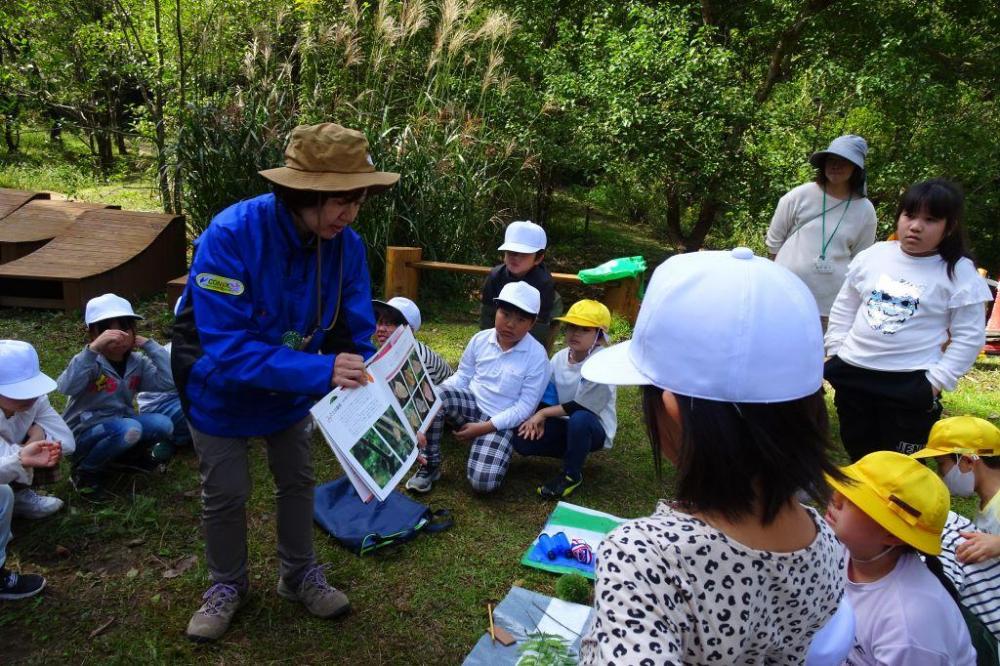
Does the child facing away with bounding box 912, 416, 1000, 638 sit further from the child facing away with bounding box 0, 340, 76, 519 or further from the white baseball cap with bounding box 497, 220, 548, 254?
the child facing away with bounding box 0, 340, 76, 519

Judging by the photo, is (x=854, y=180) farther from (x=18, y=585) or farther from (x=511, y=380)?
(x=18, y=585)

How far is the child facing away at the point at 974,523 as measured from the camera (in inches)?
88.4

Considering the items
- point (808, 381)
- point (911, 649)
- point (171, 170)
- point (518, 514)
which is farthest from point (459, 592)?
point (171, 170)

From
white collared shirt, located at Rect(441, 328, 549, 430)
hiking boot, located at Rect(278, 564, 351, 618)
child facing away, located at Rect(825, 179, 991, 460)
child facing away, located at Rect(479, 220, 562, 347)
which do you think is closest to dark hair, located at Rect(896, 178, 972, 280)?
child facing away, located at Rect(825, 179, 991, 460)

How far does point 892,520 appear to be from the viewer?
188cm

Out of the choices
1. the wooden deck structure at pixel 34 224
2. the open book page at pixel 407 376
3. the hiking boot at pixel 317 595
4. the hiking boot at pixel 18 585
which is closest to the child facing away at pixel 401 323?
the open book page at pixel 407 376

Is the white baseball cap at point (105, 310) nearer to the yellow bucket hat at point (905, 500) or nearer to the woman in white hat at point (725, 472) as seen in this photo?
the woman in white hat at point (725, 472)

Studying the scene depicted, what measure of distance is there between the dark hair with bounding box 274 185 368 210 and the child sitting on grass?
1640 mm

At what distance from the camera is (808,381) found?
0.98 metres

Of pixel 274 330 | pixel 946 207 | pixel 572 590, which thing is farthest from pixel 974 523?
pixel 274 330

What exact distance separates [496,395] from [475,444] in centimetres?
30

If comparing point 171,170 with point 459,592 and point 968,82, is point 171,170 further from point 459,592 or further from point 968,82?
point 968,82

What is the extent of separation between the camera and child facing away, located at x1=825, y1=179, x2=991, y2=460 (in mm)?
2916

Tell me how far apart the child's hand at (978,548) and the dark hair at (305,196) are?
2315 mm
